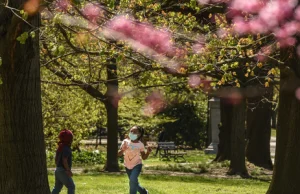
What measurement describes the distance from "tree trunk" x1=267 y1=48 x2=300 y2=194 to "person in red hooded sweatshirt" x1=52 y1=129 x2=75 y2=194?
15.0 ft

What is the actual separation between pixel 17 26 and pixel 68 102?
61.5 feet

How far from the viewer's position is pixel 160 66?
16.3 m

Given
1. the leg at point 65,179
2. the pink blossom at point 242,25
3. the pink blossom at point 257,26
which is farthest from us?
the pink blossom at point 242,25

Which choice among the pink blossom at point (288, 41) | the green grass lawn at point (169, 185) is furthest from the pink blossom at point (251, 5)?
the green grass lawn at point (169, 185)

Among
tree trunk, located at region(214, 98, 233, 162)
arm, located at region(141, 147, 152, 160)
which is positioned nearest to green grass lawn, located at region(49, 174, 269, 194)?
arm, located at region(141, 147, 152, 160)

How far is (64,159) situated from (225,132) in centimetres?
1901

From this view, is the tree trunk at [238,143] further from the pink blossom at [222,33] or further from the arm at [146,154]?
the arm at [146,154]

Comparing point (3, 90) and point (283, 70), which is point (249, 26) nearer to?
point (283, 70)

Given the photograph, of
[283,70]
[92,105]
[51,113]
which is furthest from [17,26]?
[92,105]

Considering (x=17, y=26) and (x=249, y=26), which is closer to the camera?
(x=17, y=26)

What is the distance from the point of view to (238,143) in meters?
23.7

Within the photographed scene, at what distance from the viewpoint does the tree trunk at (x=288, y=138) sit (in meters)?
14.8

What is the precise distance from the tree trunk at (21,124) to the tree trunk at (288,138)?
6421mm

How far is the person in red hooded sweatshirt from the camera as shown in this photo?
12.2 m
